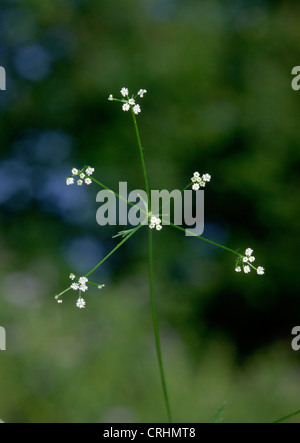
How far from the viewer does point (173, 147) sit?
6.52 m

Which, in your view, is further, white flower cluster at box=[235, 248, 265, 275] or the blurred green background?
the blurred green background

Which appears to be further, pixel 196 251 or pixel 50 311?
pixel 196 251

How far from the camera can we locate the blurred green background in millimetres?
6309

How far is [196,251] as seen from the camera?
6.61 metres

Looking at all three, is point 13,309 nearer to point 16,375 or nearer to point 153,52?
point 16,375

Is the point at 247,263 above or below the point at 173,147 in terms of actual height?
below

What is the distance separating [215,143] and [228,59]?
1.30 m

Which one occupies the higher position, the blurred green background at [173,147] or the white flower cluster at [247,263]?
the blurred green background at [173,147]

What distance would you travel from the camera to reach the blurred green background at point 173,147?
631 cm

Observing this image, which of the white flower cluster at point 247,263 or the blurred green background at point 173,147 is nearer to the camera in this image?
the white flower cluster at point 247,263

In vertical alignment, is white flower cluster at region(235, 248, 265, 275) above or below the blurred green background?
below

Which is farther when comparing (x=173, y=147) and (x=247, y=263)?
(x=173, y=147)
